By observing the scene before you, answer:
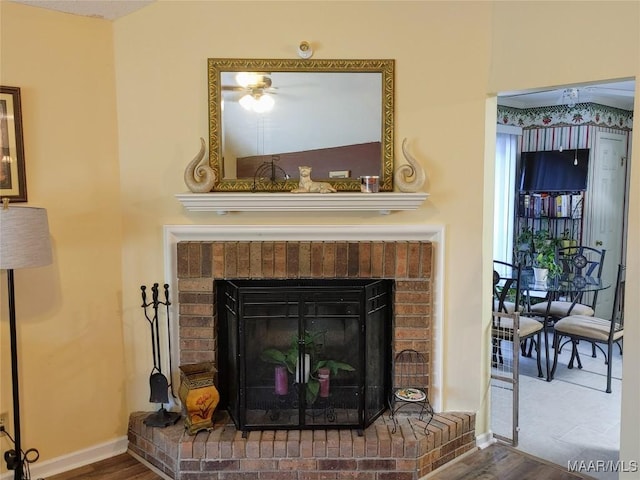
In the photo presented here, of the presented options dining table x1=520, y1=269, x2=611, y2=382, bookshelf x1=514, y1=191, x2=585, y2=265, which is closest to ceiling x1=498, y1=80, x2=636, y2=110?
bookshelf x1=514, y1=191, x2=585, y2=265

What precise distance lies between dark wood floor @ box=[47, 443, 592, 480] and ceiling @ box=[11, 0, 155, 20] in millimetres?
2344

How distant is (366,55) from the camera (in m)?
2.67

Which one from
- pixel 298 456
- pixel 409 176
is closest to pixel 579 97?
pixel 409 176

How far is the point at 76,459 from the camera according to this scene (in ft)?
8.90

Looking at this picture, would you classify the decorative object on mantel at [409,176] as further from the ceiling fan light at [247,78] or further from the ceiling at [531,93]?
the ceiling fan light at [247,78]

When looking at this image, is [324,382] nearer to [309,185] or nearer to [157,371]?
[157,371]

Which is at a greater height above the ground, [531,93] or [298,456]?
[531,93]

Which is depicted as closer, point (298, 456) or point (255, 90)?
point (298, 456)

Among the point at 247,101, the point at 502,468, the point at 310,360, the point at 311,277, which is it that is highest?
the point at 247,101

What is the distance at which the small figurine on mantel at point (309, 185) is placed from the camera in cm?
259

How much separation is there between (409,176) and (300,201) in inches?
23.2

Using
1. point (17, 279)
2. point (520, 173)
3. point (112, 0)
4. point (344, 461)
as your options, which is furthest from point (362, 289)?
point (520, 173)

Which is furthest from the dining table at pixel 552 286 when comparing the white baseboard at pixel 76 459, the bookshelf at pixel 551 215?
the white baseboard at pixel 76 459

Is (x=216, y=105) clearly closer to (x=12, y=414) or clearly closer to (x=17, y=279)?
(x=17, y=279)
